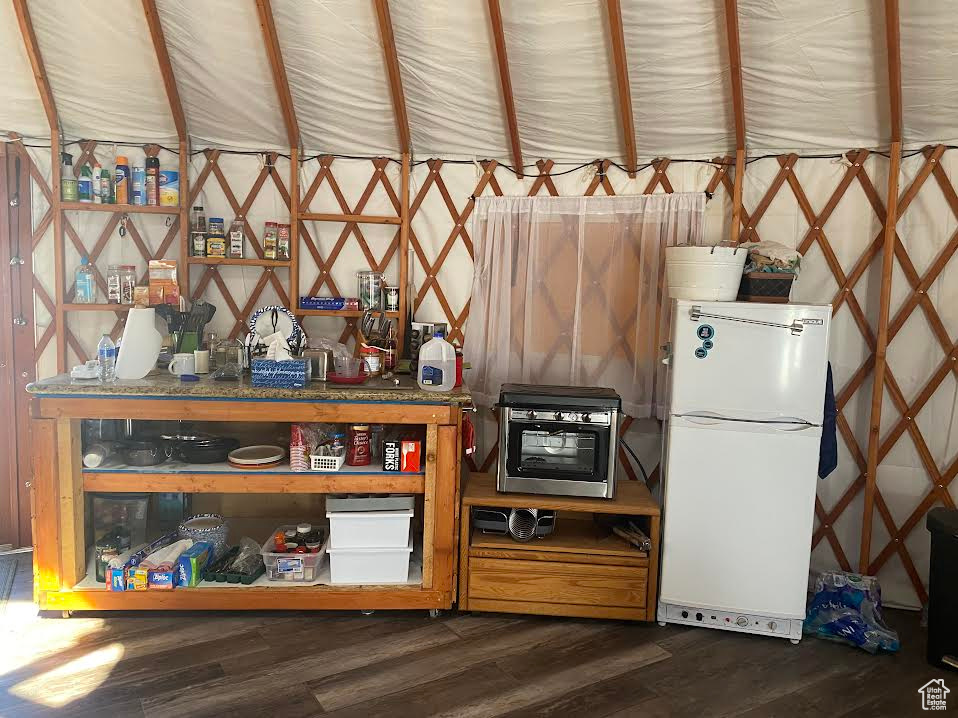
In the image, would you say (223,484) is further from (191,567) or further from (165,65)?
(165,65)

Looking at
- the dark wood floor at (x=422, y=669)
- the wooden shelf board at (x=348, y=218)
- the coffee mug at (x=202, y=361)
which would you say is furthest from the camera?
the wooden shelf board at (x=348, y=218)

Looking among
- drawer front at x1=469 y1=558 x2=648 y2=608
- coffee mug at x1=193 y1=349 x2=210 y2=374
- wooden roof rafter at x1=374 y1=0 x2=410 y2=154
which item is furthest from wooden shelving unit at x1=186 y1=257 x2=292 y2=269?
drawer front at x1=469 y1=558 x2=648 y2=608

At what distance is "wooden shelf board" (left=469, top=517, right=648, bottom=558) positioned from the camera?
294 centimetres

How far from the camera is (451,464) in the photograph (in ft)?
9.57

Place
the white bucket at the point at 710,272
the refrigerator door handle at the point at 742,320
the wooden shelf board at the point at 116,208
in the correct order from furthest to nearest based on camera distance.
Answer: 1. the wooden shelf board at the point at 116,208
2. the white bucket at the point at 710,272
3. the refrigerator door handle at the point at 742,320

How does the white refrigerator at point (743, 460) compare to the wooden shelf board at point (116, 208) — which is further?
the wooden shelf board at point (116, 208)

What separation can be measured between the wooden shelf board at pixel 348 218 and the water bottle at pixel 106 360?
3.37 feet

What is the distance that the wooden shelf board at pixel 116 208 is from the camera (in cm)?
330

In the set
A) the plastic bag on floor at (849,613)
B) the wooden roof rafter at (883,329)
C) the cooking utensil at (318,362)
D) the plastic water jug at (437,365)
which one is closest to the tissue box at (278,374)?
the cooking utensil at (318,362)

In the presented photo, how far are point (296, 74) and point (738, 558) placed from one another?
9.02 feet

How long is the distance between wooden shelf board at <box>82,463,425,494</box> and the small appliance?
392 mm

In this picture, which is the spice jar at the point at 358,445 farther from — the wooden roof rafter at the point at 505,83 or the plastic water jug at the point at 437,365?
the wooden roof rafter at the point at 505,83

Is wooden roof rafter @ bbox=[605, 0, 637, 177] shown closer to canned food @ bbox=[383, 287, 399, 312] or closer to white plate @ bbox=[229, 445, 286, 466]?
canned food @ bbox=[383, 287, 399, 312]

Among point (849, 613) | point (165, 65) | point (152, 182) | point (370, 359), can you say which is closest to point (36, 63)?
point (165, 65)
